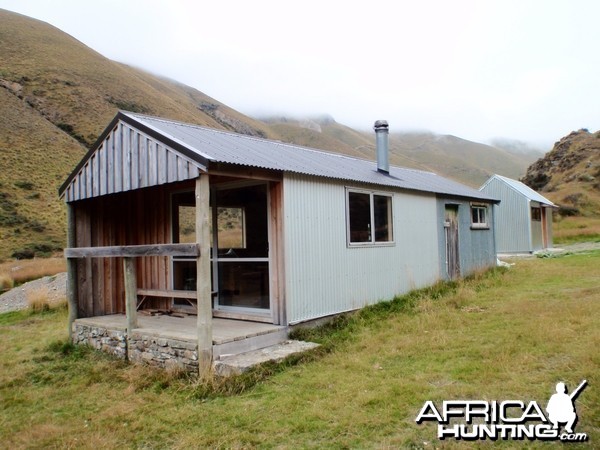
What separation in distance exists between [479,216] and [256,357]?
10628 mm

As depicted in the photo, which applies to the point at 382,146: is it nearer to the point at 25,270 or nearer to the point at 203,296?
the point at 203,296

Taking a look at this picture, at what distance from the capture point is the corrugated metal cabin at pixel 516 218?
888 inches

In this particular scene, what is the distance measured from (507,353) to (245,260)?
13.5 ft

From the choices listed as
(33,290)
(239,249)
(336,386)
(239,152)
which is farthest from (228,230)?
(33,290)

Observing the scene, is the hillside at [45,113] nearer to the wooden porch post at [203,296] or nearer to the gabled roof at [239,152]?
the gabled roof at [239,152]

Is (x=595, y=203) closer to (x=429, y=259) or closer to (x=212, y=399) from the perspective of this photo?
(x=429, y=259)

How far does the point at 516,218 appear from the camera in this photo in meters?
23.0

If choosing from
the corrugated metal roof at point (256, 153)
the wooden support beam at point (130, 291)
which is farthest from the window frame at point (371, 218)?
the wooden support beam at point (130, 291)

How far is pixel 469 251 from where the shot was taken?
13.3 meters

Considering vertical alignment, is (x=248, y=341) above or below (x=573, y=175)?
below

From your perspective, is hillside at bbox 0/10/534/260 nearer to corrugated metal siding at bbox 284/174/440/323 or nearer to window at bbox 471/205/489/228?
window at bbox 471/205/489/228

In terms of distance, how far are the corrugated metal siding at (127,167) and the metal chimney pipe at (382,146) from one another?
6.01m

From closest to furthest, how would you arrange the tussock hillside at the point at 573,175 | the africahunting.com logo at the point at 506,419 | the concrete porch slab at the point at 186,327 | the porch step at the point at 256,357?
1. the africahunting.com logo at the point at 506,419
2. the porch step at the point at 256,357
3. the concrete porch slab at the point at 186,327
4. the tussock hillside at the point at 573,175

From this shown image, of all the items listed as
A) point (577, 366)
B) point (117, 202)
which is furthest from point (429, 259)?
point (117, 202)
